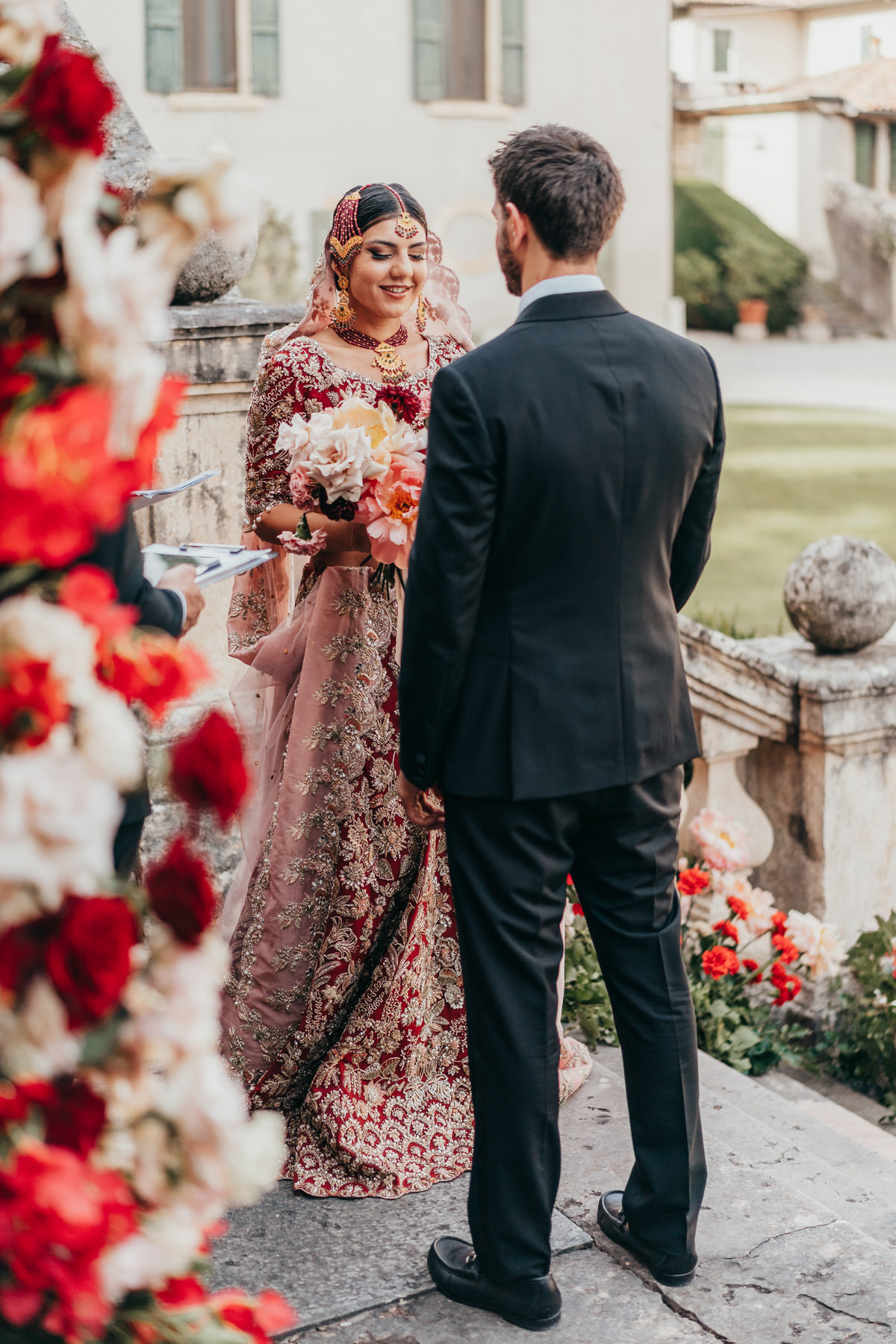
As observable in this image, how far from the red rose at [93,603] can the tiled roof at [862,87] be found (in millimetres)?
30731

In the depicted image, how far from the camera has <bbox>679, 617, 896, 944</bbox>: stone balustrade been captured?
4.05 m

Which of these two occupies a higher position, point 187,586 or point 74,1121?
point 187,586

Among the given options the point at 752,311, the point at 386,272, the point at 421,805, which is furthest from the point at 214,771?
the point at 752,311

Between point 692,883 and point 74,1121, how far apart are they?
2.75 metres

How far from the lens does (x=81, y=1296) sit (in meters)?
1.11

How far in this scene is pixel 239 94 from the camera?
16.1 m

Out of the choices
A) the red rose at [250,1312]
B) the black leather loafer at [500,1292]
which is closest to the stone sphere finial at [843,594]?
the black leather loafer at [500,1292]

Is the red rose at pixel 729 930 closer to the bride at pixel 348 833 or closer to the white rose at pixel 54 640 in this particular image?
the bride at pixel 348 833

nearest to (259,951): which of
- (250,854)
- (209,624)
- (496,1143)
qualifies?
(250,854)

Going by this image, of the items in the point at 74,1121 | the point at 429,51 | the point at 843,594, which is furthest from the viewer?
the point at 429,51

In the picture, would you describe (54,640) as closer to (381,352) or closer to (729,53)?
(381,352)

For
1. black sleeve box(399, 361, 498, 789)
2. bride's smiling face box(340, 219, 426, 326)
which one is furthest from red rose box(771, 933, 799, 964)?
bride's smiling face box(340, 219, 426, 326)

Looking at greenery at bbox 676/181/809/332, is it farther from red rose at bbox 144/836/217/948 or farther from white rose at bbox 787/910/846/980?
red rose at bbox 144/836/217/948

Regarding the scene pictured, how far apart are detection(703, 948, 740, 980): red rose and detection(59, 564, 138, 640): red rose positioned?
8.83ft
